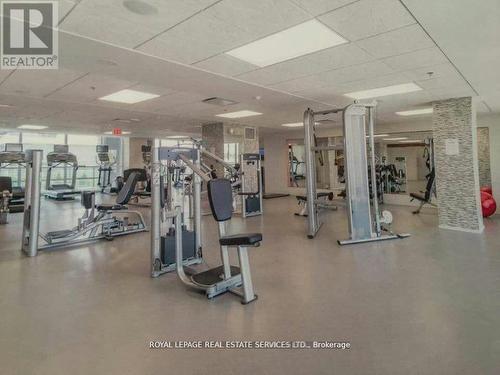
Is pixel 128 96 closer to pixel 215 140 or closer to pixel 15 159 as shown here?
pixel 215 140

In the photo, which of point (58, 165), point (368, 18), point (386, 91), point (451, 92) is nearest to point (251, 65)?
point (368, 18)

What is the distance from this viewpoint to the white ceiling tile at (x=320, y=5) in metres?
2.13

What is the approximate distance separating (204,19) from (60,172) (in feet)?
42.0

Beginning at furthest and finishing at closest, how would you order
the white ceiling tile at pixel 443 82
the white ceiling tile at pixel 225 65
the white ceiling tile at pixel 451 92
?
the white ceiling tile at pixel 451 92 < the white ceiling tile at pixel 443 82 < the white ceiling tile at pixel 225 65

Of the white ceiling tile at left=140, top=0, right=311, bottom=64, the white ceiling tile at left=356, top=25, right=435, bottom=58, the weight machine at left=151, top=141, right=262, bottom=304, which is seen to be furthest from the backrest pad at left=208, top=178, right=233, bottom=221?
the white ceiling tile at left=356, top=25, right=435, bottom=58

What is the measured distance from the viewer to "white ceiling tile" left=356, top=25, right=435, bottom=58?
2653 millimetres

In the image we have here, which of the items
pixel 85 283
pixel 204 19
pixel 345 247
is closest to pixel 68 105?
pixel 85 283

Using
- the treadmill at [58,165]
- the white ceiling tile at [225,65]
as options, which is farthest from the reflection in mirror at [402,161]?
the treadmill at [58,165]

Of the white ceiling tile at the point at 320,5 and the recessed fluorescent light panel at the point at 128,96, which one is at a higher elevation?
the recessed fluorescent light panel at the point at 128,96

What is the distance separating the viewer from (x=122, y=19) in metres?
2.36

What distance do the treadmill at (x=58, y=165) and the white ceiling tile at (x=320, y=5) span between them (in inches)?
380

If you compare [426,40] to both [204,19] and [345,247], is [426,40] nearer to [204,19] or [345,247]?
[204,19]

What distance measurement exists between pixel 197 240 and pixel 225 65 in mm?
2151

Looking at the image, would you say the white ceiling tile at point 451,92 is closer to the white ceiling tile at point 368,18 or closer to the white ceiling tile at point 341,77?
the white ceiling tile at point 341,77
